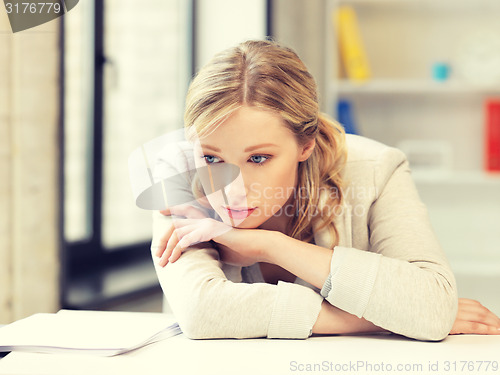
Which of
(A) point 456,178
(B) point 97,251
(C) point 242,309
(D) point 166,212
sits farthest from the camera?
(A) point 456,178

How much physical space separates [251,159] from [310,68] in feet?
4.99

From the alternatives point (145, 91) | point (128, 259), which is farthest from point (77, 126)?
point (128, 259)

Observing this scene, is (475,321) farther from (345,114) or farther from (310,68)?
(345,114)

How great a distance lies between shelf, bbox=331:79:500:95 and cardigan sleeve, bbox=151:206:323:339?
178cm

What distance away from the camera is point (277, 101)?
1010mm

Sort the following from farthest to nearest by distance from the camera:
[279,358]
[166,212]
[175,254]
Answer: [166,212] → [175,254] → [279,358]

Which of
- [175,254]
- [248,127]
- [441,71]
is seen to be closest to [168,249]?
[175,254]

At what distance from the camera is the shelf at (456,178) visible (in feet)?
8.29

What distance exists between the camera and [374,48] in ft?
9.05

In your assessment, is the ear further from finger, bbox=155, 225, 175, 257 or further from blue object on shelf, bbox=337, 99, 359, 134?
blue object on shelf, bbox=337, 99, 359, 134

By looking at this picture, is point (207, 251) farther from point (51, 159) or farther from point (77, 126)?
point (77, 126)

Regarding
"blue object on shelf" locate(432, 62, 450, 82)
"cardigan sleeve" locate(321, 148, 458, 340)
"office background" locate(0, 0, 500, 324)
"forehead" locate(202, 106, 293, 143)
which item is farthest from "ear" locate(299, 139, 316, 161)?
"blue object on shelf" locate(432, 62, 450, 82)

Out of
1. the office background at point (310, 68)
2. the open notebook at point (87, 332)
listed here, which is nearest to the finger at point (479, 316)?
the open notebook at point (87, 332)

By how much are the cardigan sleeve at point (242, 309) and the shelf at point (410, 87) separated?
5.83 ft
